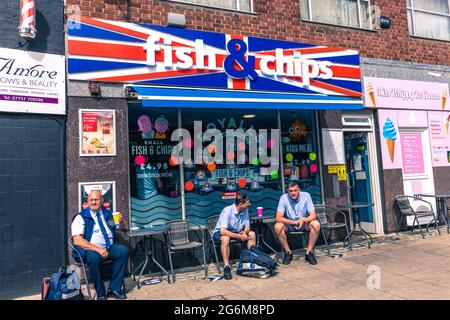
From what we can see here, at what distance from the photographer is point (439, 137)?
28.9ft

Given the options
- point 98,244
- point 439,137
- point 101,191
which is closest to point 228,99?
point 101,191

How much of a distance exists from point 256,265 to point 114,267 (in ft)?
6.47

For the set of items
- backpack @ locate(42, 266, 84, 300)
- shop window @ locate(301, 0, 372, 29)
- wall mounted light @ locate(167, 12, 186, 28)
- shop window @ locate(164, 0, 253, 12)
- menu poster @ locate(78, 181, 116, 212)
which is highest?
shop window @ locate(301, 0, 372, 29)

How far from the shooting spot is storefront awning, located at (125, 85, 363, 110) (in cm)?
571

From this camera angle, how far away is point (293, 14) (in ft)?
24.7

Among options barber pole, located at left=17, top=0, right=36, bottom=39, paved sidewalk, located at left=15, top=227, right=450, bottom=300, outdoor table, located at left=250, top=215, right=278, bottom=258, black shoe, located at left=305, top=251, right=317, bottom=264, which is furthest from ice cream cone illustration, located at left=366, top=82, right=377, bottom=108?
barber pole, located at left=17, top=0, right=36, bottom=39

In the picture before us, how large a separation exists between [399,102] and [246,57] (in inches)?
152

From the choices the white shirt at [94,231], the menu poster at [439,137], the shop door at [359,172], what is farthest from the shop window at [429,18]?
the white shirt at [94,231]

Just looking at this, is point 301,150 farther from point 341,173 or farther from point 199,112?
point 199,112

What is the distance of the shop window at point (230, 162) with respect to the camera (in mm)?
6555

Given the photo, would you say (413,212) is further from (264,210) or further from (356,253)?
(264,210)

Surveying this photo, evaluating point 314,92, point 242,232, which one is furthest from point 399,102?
point 242,232

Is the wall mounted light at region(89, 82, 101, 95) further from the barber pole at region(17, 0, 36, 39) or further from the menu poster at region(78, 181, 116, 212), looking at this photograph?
the menu poster at region(78, 181, 116, 212)

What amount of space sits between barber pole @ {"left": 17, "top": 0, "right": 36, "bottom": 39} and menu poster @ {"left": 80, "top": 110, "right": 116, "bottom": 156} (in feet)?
4.13
